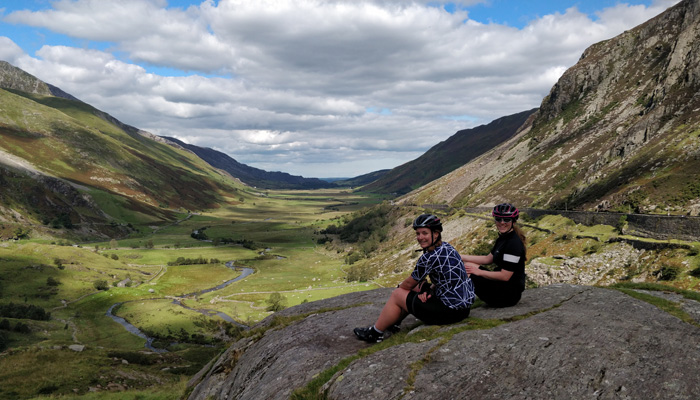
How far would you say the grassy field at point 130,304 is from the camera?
48.4 meters

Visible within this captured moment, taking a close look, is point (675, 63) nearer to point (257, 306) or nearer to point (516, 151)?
point (516, 151)

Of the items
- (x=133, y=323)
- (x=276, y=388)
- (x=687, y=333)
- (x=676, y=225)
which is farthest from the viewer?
(x=133, y=323)

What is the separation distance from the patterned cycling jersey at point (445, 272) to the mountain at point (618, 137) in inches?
2265

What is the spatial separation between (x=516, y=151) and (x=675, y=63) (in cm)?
7264

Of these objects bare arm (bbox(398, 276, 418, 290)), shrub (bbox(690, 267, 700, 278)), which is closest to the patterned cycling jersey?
bare arm (bbox(398, 276, 418, 290))

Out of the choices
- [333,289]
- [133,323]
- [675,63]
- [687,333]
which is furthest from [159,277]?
[675,63]

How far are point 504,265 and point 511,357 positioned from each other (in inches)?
151

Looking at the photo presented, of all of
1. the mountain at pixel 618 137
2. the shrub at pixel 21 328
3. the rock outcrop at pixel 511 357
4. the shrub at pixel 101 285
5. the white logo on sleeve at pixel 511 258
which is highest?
the mountain at pixel 618 137

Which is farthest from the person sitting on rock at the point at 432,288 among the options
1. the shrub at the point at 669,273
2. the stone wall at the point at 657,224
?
the stone wall at the point at 657,224

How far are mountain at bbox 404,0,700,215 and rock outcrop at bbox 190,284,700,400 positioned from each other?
53.9 metres

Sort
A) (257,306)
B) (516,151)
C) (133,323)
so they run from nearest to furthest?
(133,323), (257,306), (516,151)

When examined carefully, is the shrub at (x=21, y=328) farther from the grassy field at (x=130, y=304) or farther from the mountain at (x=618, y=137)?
the mountain at (x=618, y=137)

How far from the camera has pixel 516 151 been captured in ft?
559

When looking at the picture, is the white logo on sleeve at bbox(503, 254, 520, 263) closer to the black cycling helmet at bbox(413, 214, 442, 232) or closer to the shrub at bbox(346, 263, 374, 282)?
the black cycling helmet at bbox(413, 214, 442, 232)
